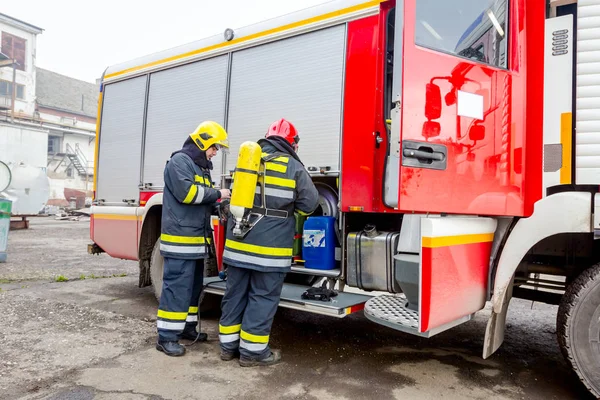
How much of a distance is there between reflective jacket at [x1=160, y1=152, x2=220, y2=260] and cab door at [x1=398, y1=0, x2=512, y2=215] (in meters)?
1.75

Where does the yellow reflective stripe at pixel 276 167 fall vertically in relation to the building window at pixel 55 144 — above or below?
below

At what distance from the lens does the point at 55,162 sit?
31594 millimetres

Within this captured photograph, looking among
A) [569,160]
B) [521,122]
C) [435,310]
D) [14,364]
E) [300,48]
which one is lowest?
[14,364]

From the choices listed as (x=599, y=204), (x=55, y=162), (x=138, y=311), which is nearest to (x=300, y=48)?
(x=599, y=204)

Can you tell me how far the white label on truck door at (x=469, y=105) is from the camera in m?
2.53

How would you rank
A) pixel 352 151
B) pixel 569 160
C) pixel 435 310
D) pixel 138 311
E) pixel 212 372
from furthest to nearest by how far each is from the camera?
pixel 138 311
pixel 352 151
pixel 212 372
pixel 569 160
pixel 435 310

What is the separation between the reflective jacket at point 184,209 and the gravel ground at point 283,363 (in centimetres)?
80

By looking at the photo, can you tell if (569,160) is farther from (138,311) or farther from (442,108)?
(138,311)

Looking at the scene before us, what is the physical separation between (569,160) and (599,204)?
0.96 ft

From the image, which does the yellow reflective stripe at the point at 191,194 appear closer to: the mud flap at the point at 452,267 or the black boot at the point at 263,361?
the black boot at the point at 263,361

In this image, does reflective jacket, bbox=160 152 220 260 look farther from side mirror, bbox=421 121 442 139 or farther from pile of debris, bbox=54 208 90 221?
pile of debris, bbox=54 208 90 221

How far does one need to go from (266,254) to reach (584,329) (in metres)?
1.93

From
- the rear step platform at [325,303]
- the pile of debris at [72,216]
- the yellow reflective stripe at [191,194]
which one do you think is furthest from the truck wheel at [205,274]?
the pile of debris at [72,216]

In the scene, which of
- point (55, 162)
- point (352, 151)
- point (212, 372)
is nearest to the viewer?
point (212, 372)
